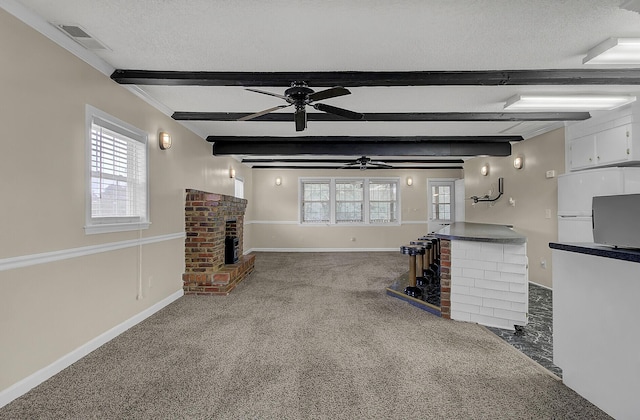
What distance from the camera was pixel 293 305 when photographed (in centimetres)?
373

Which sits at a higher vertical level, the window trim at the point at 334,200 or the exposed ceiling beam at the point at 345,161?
the exposed ceiling beam at the point at 345,161

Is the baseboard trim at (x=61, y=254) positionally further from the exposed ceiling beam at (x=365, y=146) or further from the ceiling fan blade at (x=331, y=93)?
the exposed ceiling beam at (x=365, y=146)

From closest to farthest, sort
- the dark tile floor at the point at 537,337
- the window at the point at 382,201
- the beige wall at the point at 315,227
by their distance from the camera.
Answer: the dark tile floor at the point at 537,337 < the beige wall at the point at 315,227 < the window at the point at 382,201

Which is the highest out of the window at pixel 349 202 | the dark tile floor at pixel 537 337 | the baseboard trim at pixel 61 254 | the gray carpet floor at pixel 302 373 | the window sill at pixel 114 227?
the window at pixel 349 202

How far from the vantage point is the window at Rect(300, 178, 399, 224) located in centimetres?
855

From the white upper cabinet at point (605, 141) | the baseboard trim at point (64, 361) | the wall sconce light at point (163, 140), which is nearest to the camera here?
the baseboard trim at point (64, 361)

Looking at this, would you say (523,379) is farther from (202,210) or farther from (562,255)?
(202,210)

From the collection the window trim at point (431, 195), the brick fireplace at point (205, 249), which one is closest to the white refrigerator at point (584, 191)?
the window trim at point (431, 195)

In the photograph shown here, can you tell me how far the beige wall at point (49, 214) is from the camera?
187cm

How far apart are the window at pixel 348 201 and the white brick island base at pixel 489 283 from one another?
5321 mm

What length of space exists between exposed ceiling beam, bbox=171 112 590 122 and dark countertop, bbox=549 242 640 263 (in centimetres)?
252

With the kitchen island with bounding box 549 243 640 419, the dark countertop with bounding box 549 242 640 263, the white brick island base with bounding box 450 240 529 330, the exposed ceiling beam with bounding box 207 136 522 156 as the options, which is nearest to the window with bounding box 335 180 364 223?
the exposed ceiling beam with bounding box 207 136 522 156

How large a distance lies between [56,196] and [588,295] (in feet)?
12.0

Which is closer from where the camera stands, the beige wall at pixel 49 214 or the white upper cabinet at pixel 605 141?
the beige wall at pixel 49 214
